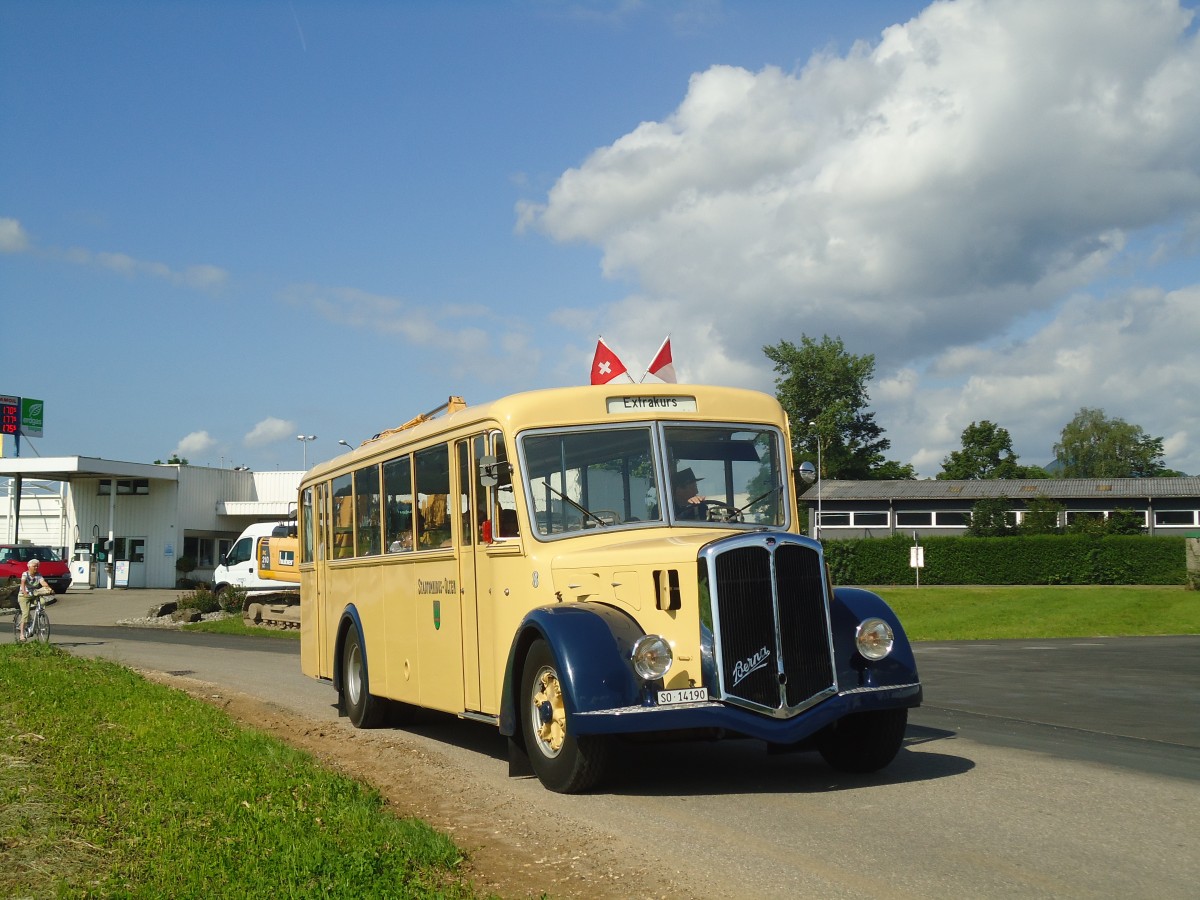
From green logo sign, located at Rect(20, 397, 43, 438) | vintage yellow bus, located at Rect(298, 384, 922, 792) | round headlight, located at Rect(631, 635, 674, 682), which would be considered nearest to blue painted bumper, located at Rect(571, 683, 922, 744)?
vintage yellow bus, located at Rect(298, 384, 922, 792)

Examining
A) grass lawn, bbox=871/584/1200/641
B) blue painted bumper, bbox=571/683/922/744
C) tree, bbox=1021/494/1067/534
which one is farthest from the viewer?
tree, bbox=1021/494/1067/534

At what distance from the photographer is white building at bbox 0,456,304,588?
63344mm

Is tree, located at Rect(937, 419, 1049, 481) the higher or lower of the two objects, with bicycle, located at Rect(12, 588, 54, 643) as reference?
higher

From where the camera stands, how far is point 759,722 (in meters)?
7.76

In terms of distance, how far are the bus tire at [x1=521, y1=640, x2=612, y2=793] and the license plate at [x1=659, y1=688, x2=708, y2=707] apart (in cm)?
54

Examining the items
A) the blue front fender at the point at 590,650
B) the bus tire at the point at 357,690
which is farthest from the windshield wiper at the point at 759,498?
the bus tire at the point at 357,690

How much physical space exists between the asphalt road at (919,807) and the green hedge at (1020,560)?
40485mm

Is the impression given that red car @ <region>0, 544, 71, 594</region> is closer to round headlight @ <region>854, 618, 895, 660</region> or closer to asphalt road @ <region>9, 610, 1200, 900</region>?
asphalt road @ <region>9, 610, 1200, 900</region>

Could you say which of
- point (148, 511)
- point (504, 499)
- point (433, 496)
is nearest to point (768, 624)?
point (504, 499)

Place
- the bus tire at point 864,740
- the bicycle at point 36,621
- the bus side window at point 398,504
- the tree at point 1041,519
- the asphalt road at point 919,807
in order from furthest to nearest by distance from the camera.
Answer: the tree at point 1041,519 → the bicycle at point 36,621 → the bus side window at point 398,504 → the bus tire at point 864,740 → the asphalt road at point 919,807

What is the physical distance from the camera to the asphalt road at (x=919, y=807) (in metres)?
5.83

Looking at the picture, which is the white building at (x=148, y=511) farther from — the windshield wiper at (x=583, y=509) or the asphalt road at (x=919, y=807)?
the windshield wiper at (x=583, y=509)

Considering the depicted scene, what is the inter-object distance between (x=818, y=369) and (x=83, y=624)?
6750 cm

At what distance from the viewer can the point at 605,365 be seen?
46.8ft
